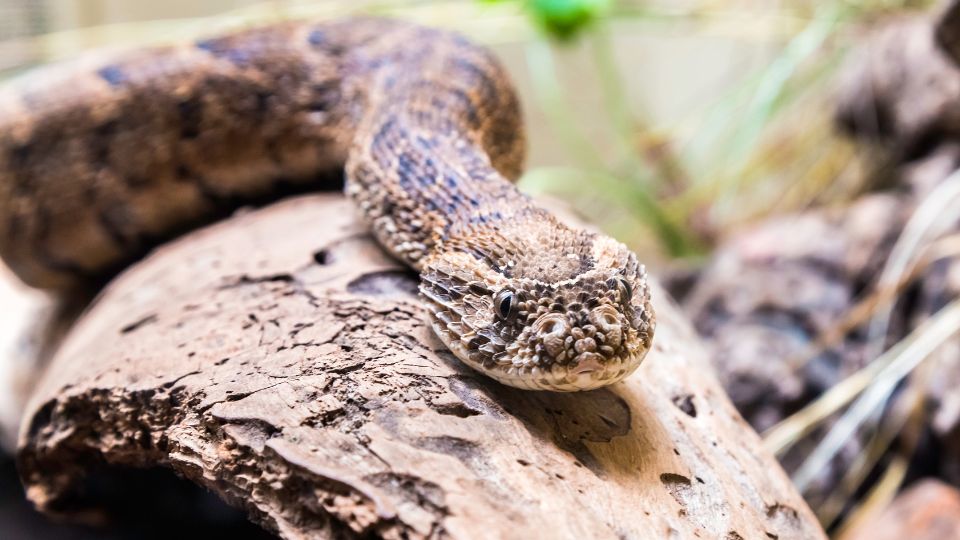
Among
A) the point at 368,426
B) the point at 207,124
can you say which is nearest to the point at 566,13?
the point at 207,124

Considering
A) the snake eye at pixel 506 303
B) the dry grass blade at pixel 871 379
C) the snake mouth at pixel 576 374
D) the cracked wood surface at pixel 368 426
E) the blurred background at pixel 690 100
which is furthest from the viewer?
the blurred background at pixel 690 100

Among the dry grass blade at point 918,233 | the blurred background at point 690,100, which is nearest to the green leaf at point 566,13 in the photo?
the blurred background at point 690,100

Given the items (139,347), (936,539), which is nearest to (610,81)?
(936,539)

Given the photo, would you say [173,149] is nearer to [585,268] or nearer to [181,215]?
[181,215]

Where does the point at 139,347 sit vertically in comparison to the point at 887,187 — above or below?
below

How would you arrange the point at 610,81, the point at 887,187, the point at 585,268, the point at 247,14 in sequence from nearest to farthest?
the point at 585,268
the point at 887,187
the point at 247,14
the point at 610,81

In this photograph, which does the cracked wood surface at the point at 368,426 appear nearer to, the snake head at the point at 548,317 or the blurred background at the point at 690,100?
the snake head at the point at 548,317

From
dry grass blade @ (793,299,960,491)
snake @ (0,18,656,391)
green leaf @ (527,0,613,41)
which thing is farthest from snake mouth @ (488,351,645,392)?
green leaf @ (527,0,613,41)
